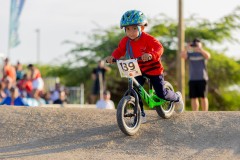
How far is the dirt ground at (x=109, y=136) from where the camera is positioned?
7.85 metres

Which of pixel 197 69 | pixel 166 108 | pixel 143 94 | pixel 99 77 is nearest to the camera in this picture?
pixel 143 94

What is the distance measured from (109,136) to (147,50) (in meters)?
1.30

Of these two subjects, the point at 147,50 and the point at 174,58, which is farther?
the point at 174,58

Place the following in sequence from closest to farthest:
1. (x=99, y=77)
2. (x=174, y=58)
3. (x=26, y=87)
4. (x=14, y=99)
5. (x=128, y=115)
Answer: (x=128, y=115)
(x=14, y=99)
(x=26, y=87)
(x=99, y=77)
(x=174, y=58)

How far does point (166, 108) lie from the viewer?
31.3 feet

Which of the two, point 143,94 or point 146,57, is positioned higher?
point 146,57

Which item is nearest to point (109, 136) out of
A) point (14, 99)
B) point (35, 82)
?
point (14, 99)

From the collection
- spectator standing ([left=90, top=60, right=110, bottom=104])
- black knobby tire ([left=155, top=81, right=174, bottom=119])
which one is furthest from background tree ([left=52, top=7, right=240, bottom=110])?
black knobby tire ([left=155, top=81, right=174, bottom=119])

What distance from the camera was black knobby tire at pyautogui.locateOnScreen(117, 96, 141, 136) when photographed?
8.18m

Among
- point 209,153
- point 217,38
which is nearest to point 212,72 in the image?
point 217,38

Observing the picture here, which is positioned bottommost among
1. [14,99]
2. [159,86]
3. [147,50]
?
[14,99]

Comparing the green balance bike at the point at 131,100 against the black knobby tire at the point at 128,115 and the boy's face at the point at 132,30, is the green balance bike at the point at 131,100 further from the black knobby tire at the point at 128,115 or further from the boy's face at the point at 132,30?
the boy's face at the point at 132,30

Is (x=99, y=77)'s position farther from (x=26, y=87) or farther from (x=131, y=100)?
(x=131, y=100)

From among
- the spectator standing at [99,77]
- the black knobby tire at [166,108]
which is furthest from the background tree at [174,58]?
the black knobby tire at [166,108]
